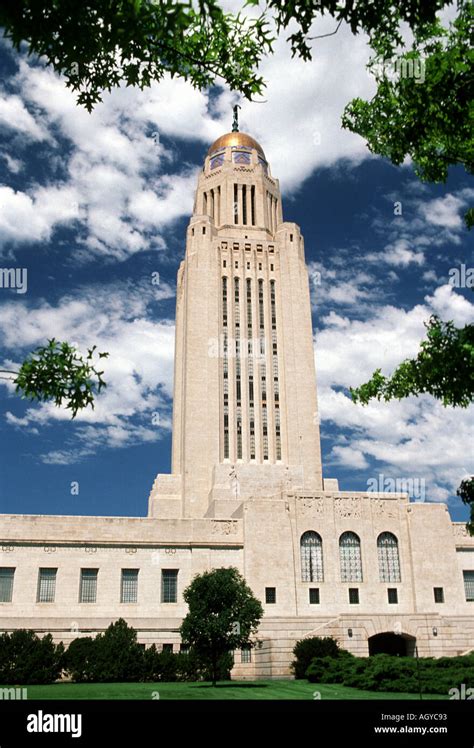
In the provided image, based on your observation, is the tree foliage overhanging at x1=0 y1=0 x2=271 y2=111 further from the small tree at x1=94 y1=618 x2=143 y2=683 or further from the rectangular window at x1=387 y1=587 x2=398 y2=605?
the rectangular window at x1=387 y1=587 x2=398 y2=605

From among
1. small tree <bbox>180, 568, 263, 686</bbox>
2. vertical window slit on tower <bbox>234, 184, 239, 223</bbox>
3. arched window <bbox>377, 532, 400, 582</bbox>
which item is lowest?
small tree <bbox>180, 568, 263, 686</bbox>

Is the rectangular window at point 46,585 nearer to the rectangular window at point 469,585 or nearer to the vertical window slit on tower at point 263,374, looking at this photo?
the vertical window slit on tower at point 263,374

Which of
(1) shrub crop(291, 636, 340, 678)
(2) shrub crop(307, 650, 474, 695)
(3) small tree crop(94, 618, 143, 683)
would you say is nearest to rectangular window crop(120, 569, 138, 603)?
(3) small tree crop(94, 618, 143, 683)

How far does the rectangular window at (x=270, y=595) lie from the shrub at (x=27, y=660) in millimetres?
15342

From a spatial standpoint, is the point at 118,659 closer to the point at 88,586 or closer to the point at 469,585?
the point at 88,586

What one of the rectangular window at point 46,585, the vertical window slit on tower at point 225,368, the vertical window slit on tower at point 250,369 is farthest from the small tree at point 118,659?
the vertical window slit on tower at point 250,369

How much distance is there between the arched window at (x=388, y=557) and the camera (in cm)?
4912

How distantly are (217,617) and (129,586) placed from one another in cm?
1618

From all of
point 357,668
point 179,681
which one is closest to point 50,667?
point 179,681

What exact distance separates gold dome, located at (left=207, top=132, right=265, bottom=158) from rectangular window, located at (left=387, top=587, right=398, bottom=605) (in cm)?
5727

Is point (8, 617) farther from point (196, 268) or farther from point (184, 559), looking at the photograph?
point (196, 268)

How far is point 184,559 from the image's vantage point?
4756 centimetres

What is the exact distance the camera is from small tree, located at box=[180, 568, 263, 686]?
3130cm

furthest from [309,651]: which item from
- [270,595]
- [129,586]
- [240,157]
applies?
[240,157]
